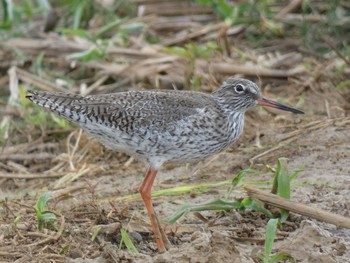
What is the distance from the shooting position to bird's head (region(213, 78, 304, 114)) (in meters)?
7.32

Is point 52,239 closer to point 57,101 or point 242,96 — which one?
A: point 57,101

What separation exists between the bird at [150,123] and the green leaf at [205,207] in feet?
1.27

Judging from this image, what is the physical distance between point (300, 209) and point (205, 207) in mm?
688

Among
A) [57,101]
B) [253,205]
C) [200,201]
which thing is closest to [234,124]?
[200,201]

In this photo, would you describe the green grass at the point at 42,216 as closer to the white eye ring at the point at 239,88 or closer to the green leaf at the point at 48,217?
the green leaf at the point at 48,217

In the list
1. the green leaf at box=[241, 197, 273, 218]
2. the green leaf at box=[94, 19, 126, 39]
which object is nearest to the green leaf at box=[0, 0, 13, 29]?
the green leaf at box=[94, 19, 126, 39]

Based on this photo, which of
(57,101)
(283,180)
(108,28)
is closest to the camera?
(283,180)

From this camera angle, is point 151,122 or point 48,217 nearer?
point 48,217

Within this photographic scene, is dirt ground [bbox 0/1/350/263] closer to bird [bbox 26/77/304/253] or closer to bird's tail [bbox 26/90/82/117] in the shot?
bird [bbox 26/77/304/253]

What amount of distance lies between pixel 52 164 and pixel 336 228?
3.65 metres

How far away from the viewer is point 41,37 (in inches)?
448

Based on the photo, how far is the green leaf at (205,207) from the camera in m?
6.22

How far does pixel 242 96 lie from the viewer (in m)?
7.40

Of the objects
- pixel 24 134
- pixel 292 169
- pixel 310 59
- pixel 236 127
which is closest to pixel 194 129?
pixel 236 127
